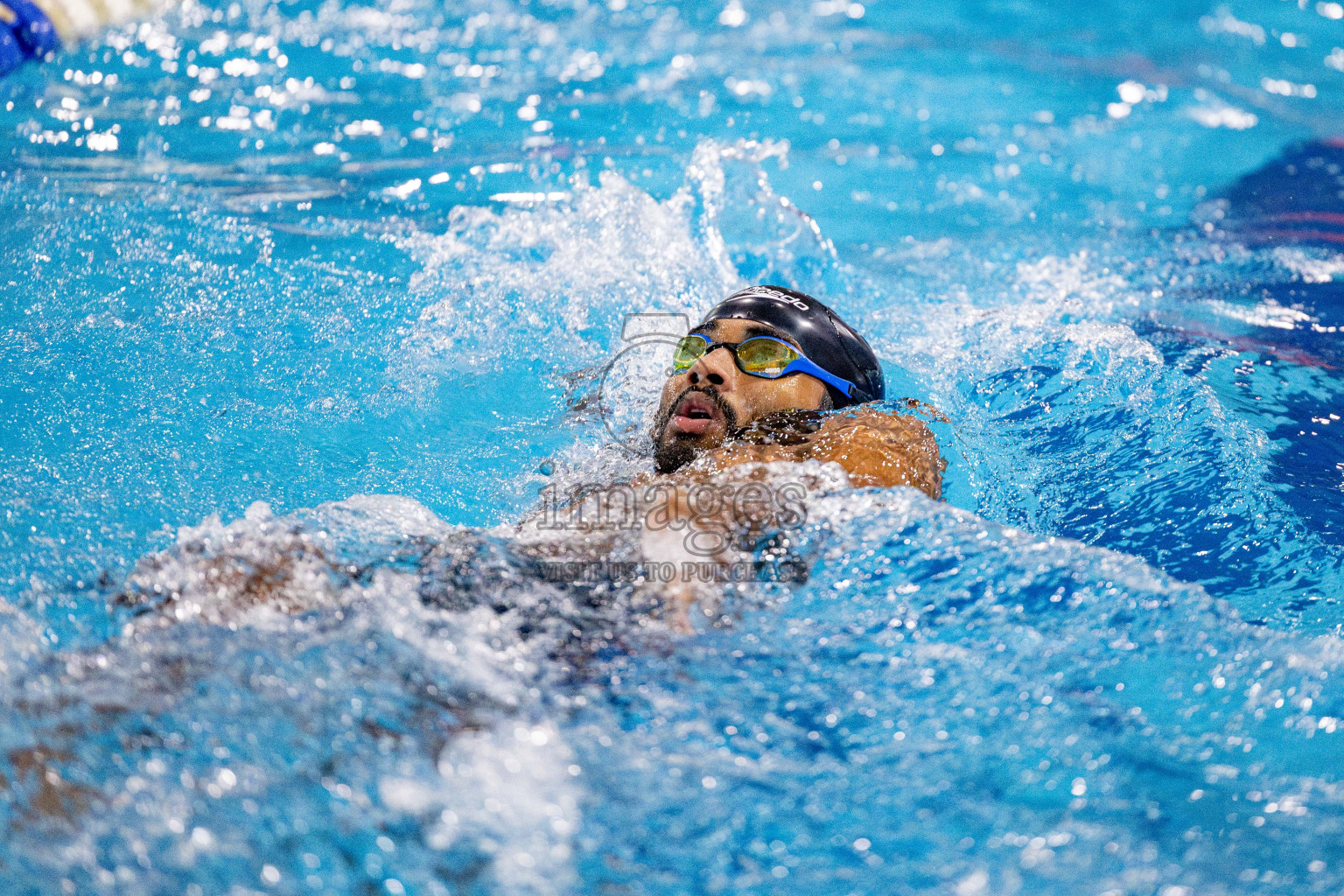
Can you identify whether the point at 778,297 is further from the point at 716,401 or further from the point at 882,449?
the point at 882,449

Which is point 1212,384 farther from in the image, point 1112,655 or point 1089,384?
point 1112,655

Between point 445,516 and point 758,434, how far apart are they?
1004 mm

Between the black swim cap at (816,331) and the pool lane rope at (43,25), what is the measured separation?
5.47 meters

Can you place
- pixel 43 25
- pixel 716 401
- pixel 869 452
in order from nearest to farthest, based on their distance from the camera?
pixel 869 452, pixel 716 401, pixel 43 25

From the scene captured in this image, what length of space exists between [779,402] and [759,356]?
145 mm

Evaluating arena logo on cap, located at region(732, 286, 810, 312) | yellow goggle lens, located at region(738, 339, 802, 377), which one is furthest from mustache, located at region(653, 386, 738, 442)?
arena logo on cap, located at region(732, 286, 810, 312)

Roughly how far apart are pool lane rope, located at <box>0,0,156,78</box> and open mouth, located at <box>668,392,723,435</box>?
18.2 ft

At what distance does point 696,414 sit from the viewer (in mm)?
2891

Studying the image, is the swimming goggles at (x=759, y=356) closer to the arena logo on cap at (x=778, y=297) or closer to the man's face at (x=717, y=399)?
the man's face at (x=717, y=399)

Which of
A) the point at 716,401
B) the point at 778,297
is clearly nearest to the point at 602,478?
the point at 716,401

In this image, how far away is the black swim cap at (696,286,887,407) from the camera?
3.03 m

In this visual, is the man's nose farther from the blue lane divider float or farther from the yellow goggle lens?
the blue lane divider float

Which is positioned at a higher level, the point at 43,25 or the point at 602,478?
the point at 43,25

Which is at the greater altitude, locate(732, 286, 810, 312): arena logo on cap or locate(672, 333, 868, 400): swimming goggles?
locate(732, 286, 810, 312): arena logo on cap
